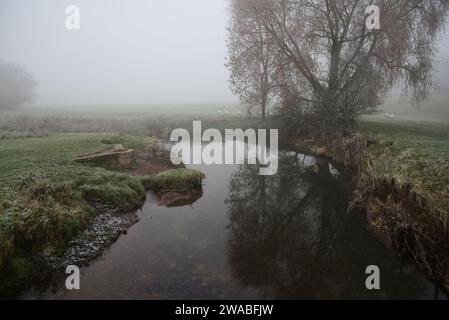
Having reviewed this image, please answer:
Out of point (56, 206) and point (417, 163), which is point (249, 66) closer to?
point (417, 163)

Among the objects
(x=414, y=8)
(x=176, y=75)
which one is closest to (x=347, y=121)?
(x=414, y=8)

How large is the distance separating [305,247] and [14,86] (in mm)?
79476

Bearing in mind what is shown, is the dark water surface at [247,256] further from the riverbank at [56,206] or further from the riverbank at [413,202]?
the riverbank at [56,206]

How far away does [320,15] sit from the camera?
21344 mm

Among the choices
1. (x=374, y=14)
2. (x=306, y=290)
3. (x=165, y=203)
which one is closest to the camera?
(x=306, y=290)

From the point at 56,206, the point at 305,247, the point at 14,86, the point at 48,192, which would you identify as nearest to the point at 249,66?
the point at 305,247

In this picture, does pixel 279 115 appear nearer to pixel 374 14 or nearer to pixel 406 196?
pixel 374 14

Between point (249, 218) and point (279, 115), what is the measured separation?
16584mm

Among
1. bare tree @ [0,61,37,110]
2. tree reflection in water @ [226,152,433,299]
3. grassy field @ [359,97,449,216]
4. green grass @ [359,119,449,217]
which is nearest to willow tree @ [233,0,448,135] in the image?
grassy field @ [359,97,449,216]

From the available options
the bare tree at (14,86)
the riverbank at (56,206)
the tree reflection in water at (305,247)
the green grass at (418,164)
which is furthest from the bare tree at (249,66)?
the bare tree at (14,86)

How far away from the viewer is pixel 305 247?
350 inches

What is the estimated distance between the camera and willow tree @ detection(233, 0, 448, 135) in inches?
762

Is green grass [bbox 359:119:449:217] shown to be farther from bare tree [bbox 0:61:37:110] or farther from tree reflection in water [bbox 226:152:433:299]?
bare tree [bbox 0:61:37:110]

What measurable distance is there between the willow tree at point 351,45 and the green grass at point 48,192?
48.7 feet
